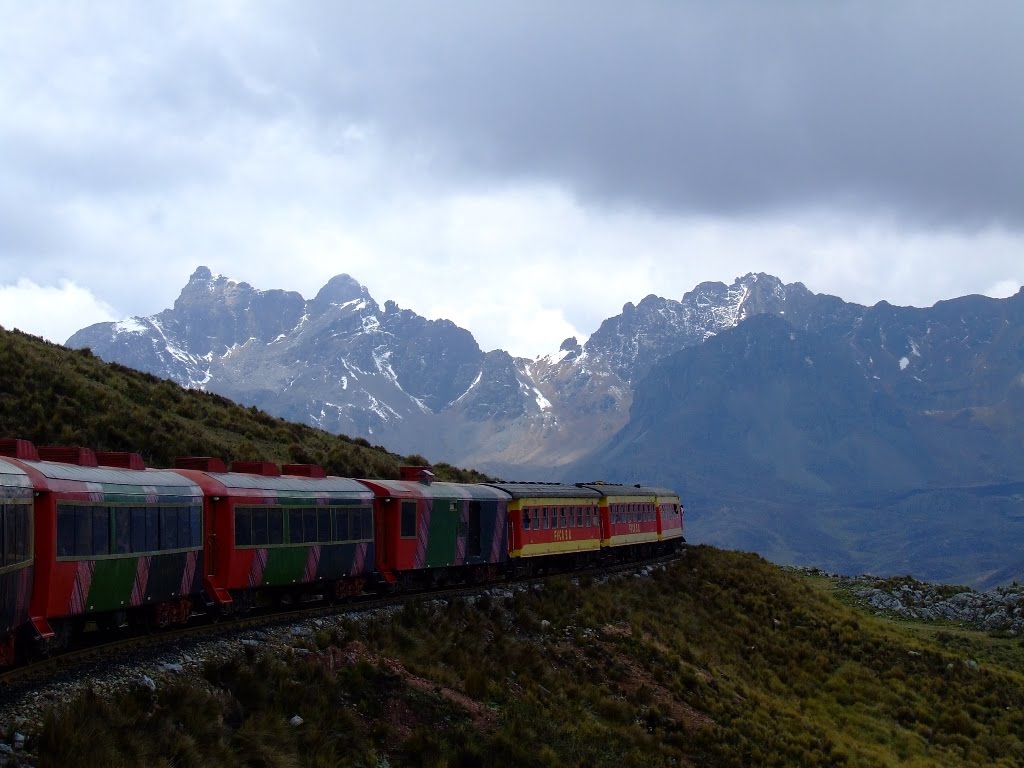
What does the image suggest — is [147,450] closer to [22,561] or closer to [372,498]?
[372,498]

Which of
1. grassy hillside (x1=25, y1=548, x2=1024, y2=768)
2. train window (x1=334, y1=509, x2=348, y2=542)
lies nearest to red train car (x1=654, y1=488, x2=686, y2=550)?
grassy hillside (x1=25, y1=548, x2=1024, y2=768)

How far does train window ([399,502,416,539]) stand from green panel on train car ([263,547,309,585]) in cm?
477

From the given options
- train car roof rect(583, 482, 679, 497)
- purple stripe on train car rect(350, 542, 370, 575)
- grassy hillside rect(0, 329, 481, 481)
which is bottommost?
purple stripe on train car rect(350, 542, 370, 575)

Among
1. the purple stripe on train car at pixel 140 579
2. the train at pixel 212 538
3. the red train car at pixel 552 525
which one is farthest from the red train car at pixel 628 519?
the purple stripe on train car at pixel 140 579

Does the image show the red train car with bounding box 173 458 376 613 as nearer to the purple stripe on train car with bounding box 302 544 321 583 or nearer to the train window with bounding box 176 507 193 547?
the purple stripe on train car with bounding box 302 544 321 583

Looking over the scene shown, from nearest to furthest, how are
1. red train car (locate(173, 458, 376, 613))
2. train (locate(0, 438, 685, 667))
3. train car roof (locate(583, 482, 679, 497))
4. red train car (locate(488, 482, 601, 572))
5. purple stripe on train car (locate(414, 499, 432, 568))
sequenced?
train (locate(0, 438, 685, 667)) → red train car (locate(173, 458, 376, 613)) → purple stripe on train car (locate(414, 499, 432, 568)) → red train car (locate(488, 482, 601, 572)) → train car roof (locate(583, 482, 679, 497))

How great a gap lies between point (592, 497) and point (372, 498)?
57.9ft

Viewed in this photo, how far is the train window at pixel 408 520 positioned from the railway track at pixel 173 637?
1.60 metres

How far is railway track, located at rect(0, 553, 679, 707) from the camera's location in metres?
16.3

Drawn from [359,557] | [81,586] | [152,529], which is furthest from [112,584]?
[359,557]

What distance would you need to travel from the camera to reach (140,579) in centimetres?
1992

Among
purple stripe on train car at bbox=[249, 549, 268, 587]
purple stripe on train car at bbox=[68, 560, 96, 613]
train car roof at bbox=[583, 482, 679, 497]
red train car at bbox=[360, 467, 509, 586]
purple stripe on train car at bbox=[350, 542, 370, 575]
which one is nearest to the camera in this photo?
purple stripe on train car at bbox=[68, 560, 96, 613]

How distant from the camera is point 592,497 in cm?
4553

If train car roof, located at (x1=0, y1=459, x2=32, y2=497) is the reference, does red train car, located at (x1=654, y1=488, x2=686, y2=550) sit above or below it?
below
